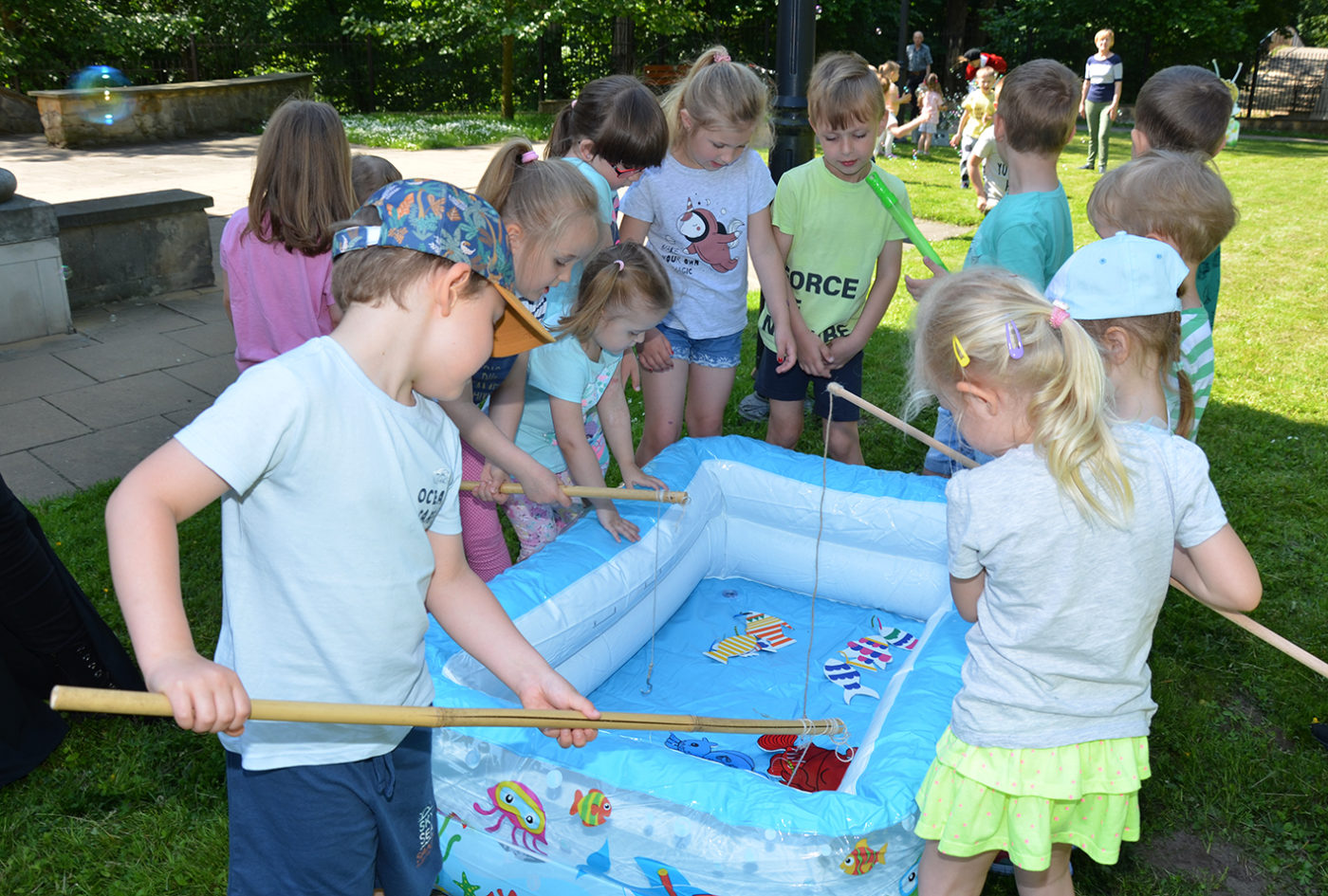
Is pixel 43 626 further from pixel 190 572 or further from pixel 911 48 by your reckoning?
pixel 911 48

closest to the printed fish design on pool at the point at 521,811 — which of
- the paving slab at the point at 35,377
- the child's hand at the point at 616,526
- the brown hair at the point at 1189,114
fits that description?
the child's hand at the point at 616,526

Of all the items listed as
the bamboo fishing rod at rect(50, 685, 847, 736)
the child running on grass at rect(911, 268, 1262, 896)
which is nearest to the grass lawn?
the child running on grass at rect(911, 268, 1262, 896)

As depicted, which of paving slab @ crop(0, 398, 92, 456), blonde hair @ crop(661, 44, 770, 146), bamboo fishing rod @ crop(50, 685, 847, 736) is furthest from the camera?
paving slab @ crop(0, 398, 92, 456)

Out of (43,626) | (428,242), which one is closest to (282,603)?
(428,242)

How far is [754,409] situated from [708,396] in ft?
3.89

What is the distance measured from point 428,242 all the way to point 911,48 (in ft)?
56.5

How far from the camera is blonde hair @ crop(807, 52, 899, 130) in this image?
343 cm

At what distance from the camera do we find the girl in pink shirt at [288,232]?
2.85 metres

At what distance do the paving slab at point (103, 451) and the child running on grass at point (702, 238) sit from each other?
2.21 meters

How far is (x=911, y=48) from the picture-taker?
1702cm

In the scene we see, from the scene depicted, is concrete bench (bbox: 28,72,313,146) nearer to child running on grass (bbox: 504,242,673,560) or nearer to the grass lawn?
the grass lawn

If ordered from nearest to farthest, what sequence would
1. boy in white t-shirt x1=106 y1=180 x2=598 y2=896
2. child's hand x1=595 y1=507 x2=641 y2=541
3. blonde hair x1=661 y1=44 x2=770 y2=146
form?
boy in white t-shirt x1=106 y1=180 x2=598 y2=896 < child's hand x1=595 y1=507 x2=641 y2=541 < blonde hair x1=661 y1=44 x2=770 y2=146

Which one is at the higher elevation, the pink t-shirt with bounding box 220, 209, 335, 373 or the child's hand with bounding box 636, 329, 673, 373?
the pink t-shirt with bounding box 220, 209, 335, 373

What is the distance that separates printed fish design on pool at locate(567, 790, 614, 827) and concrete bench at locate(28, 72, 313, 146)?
41.6 ft
